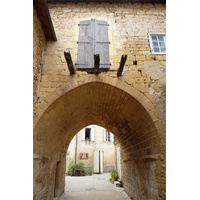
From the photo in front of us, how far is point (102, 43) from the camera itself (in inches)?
199

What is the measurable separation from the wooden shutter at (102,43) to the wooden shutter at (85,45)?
5.9 inches

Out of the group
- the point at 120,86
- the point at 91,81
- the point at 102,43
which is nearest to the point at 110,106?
the point at 120,86

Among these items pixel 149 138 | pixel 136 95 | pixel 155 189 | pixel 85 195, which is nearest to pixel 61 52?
pixel 136 95

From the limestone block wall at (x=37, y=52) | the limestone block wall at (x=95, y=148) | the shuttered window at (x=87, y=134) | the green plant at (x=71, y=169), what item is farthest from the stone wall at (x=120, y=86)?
the shuttered window at (x=87, y=134)

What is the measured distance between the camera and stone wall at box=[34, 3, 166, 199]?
4277 mm

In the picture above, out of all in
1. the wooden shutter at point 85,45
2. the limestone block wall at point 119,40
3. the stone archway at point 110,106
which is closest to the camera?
the stone archway at point 110,106

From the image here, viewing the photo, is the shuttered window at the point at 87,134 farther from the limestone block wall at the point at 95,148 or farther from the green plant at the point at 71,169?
the green plant at the point at 71,169

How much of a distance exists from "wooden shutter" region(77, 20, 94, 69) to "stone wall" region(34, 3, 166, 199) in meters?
0.20

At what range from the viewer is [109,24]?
551 centimetres

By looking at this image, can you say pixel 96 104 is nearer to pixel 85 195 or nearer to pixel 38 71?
pixel 38 71

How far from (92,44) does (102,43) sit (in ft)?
1.00

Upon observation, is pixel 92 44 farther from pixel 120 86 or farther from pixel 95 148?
pixel 95 148

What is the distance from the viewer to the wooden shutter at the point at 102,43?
15.7 ft


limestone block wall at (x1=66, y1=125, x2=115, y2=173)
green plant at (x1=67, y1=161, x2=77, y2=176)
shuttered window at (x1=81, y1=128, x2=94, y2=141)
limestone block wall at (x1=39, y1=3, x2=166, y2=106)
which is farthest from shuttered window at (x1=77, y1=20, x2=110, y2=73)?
limestone block wall at (x1=66, y1=125, x2=115, y2=173)
